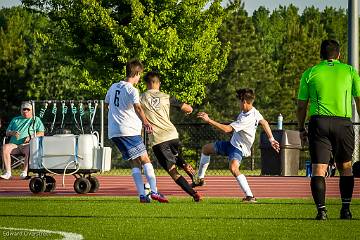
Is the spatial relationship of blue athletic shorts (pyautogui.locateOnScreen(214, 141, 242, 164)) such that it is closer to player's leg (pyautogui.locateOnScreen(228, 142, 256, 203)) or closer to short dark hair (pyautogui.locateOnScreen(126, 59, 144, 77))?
player's leg (pyautogui.locateOnScreen(228, 142, 256, 203))

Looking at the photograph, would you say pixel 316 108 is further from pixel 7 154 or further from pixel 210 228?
pixel 7 154

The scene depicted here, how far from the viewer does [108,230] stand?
11.8 m

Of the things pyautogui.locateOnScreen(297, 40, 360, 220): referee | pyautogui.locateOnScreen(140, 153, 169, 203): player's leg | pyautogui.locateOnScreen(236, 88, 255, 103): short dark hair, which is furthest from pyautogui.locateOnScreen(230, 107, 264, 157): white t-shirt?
pyautogui.locateOnScreen(297, 40, 360, 220): referee

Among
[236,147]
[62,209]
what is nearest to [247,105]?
[236,147]

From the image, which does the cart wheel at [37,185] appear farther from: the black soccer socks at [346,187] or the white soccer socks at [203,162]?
the black soccer socks at [346,187]

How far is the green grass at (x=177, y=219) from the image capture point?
1137 cm

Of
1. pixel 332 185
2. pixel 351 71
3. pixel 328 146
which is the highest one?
pixel 351 71

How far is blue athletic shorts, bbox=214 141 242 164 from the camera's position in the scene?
59.8 ft

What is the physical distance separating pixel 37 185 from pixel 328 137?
8.26 m

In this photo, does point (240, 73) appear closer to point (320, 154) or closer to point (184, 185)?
point (184, 185)

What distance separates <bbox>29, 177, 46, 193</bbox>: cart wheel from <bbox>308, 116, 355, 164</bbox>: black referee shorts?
315 inches

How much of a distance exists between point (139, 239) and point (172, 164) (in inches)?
273

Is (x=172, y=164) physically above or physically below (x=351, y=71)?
below

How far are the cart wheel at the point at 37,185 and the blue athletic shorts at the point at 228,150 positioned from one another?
331 cm
